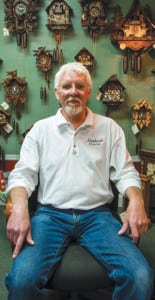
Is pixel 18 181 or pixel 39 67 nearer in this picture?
pixel 18 181

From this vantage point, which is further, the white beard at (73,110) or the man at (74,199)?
the white beard at (73,110)

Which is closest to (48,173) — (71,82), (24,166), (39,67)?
(24,166)

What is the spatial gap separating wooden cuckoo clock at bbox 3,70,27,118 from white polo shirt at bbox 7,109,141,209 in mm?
1448

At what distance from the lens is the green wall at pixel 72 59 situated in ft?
10.4

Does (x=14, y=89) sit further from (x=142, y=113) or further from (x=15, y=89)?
(x=142, y=113)

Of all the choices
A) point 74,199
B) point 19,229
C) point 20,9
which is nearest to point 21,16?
point 20,9

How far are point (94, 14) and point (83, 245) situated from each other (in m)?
2.23

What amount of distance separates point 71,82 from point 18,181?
1.91ft

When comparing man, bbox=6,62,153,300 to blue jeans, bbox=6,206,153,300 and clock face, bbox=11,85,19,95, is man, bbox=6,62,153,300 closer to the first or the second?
blue jeans, bbox=6,206,153,300

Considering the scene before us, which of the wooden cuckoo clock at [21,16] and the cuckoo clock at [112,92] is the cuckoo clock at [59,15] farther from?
the cuckoo clock at [112,92]

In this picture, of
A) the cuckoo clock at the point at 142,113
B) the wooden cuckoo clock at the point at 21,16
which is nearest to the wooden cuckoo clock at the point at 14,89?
the wooden cuckoo clock at the point at 21,16

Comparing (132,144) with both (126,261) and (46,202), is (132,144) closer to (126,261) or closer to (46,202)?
(46,202)

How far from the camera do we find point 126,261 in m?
1.41

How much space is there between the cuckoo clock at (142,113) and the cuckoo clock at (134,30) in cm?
49
